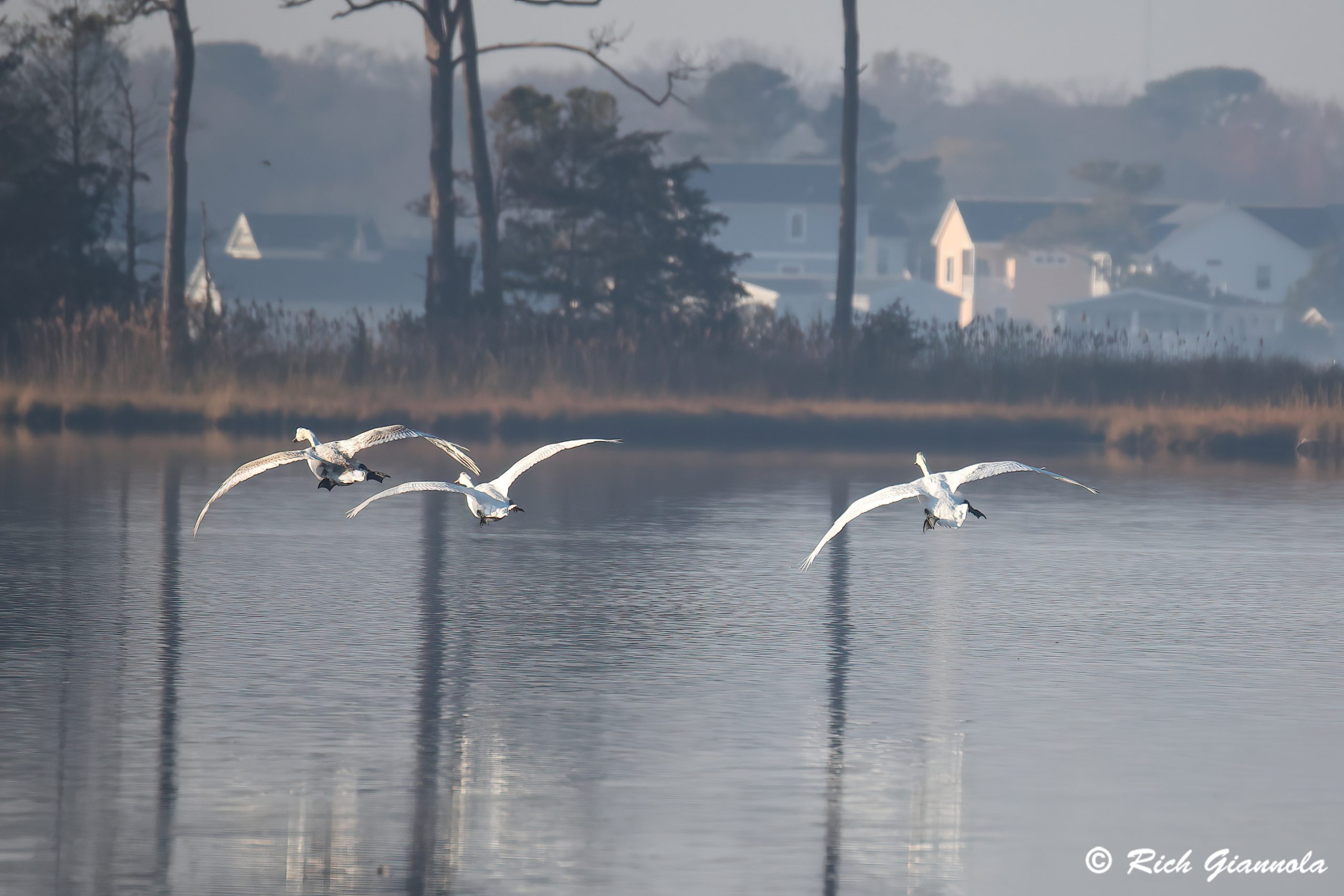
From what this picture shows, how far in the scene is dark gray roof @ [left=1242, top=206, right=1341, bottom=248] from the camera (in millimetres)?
105562

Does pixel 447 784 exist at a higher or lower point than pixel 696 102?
lower

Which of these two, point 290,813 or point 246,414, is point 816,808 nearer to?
point 290,813

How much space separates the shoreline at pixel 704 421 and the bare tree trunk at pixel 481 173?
6.13 metres

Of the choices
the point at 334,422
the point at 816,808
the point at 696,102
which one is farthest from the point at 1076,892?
the point at 696,102

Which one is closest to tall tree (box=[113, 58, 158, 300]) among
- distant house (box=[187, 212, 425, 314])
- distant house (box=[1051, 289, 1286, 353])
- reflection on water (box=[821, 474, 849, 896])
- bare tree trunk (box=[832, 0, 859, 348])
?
bare tree trunk (box=[832, 0, 859, 348])

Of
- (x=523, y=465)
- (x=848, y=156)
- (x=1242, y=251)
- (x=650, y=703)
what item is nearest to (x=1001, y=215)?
(x=1242, y=251)

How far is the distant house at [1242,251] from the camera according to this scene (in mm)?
105750

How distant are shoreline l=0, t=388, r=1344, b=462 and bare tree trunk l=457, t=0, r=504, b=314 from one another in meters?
6.13

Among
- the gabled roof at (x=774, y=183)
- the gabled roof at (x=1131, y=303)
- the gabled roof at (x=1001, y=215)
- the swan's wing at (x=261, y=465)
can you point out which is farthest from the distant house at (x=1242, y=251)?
the swan's wing at (x=261, y=465)

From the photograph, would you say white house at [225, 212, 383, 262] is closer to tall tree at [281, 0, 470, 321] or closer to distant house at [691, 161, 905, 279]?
distant house at [691, 161, 905, 279]

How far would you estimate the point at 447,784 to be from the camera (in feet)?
30.1

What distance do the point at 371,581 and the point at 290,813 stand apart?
731 cm

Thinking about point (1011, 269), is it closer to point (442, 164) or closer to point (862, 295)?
point (862, 295)

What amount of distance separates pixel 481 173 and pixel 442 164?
0.84 meters
